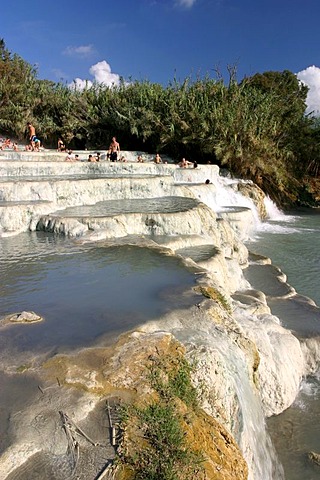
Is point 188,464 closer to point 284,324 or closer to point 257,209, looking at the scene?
point 284,324

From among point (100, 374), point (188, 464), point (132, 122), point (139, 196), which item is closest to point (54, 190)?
point (139, 196)

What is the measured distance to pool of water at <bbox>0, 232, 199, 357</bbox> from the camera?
439 cm

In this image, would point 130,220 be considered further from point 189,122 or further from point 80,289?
point 189,122

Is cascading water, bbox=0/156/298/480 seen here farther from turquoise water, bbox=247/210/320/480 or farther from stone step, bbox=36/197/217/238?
stone step, bbox=36/197/217/238

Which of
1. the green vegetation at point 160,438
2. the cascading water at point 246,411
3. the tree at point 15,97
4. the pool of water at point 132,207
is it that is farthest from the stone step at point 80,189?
the tree at point 15,97

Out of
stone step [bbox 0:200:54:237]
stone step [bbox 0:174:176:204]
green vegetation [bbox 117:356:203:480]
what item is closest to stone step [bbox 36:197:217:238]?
stone step [bbox 0:200:54:237]

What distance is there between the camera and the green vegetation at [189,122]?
2158 cm

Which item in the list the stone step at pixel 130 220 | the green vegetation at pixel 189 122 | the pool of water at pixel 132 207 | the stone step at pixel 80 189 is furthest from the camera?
the green vegetation at pixel 189 122

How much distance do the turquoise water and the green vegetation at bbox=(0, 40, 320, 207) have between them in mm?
3762

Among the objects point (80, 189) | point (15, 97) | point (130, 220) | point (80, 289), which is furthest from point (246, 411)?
point (15, 97)

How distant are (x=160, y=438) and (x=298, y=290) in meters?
7.63

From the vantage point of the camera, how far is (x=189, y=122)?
2259cm

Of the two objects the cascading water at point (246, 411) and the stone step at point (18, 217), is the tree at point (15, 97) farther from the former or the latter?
the cascading water at point (246, 411)

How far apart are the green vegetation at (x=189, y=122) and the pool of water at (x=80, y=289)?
1490cm
